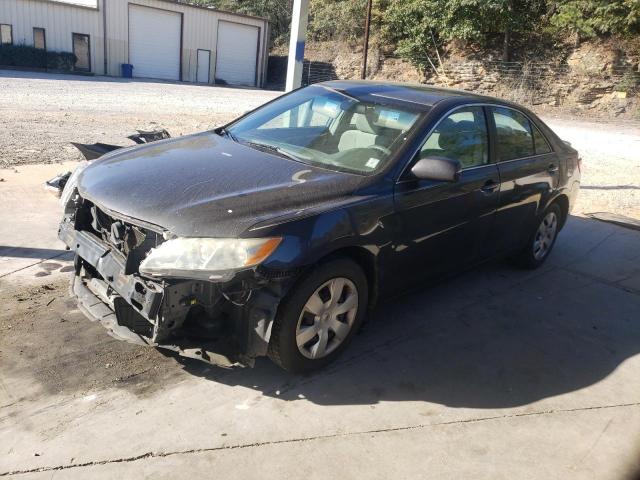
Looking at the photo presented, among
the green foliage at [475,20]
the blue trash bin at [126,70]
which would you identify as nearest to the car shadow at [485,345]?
the green foliage at [475,20]

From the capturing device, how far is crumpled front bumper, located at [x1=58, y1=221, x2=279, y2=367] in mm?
2826

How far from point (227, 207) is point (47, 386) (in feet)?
4.71

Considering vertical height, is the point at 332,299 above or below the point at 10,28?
below

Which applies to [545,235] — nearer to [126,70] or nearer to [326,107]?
[326,107]

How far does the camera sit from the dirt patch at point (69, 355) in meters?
3.22

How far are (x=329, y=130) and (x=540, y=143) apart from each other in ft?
7.24

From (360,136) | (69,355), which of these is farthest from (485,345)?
(69,355)

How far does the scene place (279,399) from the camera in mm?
3203

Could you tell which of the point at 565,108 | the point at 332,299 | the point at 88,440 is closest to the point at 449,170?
the point at 332,299

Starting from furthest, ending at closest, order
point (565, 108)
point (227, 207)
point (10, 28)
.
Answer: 1. point (10, 28)
2. point (565, 108)
3. point (227, 207)

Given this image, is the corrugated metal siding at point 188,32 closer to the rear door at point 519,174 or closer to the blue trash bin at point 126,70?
the blue trash bin at point 126,70

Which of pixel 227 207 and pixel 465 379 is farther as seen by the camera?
pixel 465 379

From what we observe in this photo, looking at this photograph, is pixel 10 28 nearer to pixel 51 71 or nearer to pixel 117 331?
pixel 51 71

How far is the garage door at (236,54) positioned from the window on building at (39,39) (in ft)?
36.3
